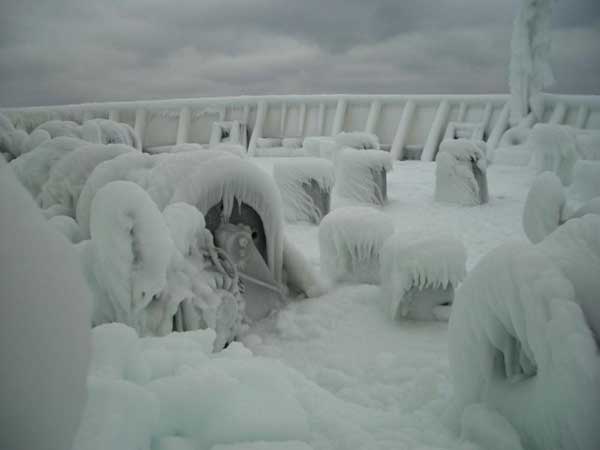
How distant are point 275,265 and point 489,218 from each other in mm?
3389

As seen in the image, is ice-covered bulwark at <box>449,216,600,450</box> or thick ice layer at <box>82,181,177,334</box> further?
thick ice layer at <box>82,181,177,334</box>

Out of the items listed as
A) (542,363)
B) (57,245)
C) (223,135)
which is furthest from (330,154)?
(57,245)

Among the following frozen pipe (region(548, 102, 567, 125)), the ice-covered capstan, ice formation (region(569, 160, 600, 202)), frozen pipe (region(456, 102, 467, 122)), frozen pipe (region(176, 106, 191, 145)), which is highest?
the ice-covered capstan

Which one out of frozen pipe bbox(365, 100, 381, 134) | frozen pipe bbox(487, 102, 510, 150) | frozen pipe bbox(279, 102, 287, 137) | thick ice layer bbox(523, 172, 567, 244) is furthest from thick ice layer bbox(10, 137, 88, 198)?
frozen pipe bbox(487, 102, 510, 150)

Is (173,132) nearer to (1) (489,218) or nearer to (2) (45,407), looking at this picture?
(1) (489,218)

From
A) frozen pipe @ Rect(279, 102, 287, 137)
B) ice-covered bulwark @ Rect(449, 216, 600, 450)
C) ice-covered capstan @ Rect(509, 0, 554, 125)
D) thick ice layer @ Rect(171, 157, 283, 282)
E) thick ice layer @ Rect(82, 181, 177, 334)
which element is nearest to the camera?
ice-covered bulwark @ Rect(449, 216, 600, 450)

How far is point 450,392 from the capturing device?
6.45 ft

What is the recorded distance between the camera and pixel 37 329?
45 cm

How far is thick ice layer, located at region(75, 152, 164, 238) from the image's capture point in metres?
2.70

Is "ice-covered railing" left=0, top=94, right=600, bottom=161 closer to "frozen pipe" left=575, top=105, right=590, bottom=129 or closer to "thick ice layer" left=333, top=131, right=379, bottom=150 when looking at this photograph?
"frozen pipe" left=575, top=105, right=590, bottom=129

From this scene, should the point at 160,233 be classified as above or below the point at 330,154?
above

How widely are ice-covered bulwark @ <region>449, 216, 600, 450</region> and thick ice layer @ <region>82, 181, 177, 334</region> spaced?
1.18 m

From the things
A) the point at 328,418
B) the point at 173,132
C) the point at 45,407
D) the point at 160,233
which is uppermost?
the point at 45,407

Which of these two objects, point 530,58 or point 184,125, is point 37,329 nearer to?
point 530,58
